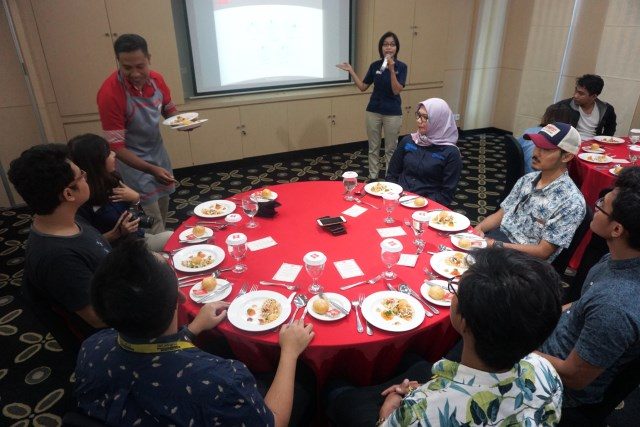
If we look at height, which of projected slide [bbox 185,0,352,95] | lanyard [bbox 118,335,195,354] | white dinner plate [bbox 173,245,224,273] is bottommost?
white dinner plate [bbox 173,245,224,273]

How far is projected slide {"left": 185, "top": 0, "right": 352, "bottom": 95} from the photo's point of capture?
4.74m

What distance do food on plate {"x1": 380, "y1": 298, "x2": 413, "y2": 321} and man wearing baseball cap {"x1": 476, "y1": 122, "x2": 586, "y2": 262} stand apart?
76cm

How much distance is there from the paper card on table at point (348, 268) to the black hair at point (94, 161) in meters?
Answer: 1.33

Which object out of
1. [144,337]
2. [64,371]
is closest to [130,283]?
[144,337]

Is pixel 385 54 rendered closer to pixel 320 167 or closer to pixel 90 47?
pixel 320 167

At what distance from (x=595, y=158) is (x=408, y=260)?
2354 mm

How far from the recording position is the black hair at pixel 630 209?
1359 mm

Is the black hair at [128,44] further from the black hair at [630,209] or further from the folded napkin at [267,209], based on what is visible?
the black hair at [630,209]

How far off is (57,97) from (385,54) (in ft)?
11.5

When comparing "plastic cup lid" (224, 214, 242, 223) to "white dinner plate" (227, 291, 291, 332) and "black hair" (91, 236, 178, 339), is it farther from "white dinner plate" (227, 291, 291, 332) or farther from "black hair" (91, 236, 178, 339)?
"black hair" (91, 236, 178, 339)

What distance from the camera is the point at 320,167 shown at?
537 centimetres

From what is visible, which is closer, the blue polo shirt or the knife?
the knife

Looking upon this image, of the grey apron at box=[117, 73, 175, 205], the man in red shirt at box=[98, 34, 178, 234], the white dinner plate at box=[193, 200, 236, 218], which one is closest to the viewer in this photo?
the white dinner plate at box=[193, 200, 236, 218]

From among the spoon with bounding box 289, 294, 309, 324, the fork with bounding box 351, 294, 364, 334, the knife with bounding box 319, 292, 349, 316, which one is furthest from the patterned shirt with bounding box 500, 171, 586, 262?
the spoon with bounding box 289, 294, 309, 324
